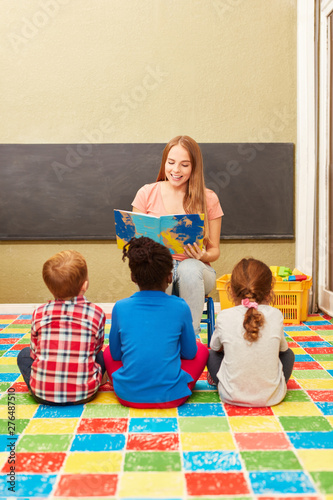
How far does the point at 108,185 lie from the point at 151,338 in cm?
196

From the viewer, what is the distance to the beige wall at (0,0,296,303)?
139 inches

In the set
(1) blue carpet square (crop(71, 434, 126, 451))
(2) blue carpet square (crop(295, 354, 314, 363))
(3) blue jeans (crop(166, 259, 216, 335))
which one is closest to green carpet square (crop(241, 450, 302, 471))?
(1) blue carpet square (crop(71, 434, 126, 451))

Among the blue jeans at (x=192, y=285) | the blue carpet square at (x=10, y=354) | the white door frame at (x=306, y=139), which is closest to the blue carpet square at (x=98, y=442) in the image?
the blue jeans at (x=192, y=285)

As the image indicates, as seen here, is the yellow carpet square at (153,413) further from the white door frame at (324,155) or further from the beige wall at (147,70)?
the beige wall at (147,70)

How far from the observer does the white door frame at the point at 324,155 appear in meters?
3.47

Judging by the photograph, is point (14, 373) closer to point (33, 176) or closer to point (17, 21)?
point (33, 176)

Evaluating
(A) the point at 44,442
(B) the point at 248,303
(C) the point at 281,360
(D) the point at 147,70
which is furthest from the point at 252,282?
(D) the point at 147,70

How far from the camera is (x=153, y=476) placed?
1387mm

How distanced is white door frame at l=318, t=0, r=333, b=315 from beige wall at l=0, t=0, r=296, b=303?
0.20m

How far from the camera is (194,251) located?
2.47 metres

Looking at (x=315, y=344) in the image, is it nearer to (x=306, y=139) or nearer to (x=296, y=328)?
(x=296, y=328)

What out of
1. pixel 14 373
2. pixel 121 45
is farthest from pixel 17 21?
pixel 14 373

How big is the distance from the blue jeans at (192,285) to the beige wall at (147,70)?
56.5 inches

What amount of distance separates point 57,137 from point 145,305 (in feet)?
6.84
